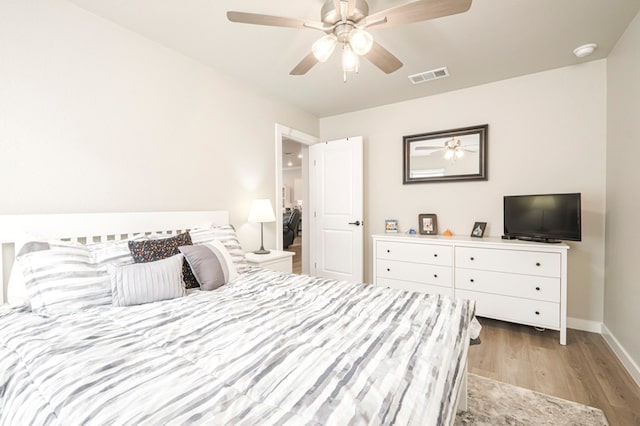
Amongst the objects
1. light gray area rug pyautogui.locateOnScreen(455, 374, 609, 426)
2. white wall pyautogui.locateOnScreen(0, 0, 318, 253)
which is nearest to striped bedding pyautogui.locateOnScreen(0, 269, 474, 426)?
light gray area rug pyautogui.locateOnScreen(455, 374, 609, 426)

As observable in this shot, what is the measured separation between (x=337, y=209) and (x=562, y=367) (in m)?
2.74

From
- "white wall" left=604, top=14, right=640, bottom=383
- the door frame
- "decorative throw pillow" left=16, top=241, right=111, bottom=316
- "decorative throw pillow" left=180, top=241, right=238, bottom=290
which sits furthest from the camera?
the door frame

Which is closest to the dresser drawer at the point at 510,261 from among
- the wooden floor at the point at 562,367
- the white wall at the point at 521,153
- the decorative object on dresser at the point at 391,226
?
the white wall at the point at 521,153

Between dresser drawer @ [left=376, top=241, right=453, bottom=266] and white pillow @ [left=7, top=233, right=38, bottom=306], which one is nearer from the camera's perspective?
white pillow @ [left=7, top=233, right=38, bottom=306]

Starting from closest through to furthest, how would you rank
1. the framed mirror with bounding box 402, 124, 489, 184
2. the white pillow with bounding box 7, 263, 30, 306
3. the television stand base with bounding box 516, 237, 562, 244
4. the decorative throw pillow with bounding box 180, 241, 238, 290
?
1. the white pillow with bounding box 7, 263, 30, 306
2. the decorative throw pillow with bounding box 180, 241, 238, 290
3. the television stand base with bounding box 516, 237, 562, 244
4. the framed mirror with bounding box 402, 124, 489, 184

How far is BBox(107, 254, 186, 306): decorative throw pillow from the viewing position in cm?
150

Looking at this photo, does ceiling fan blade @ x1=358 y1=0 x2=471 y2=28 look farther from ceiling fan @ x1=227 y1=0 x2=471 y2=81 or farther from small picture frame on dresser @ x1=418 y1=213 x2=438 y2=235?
small picture frame on dresser @ x1=418 y1=213 x2=438 y2=235

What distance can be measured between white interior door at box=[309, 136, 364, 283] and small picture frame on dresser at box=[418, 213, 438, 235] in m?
0.76

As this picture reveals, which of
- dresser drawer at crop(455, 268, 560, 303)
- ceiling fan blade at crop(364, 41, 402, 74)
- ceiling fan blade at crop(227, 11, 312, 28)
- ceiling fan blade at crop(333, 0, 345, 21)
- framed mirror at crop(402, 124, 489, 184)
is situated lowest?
dresser drawer at crop(455, 268, 560, 303)

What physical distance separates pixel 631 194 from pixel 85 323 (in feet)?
11.6

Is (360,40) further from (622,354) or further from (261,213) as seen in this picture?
(622,354)

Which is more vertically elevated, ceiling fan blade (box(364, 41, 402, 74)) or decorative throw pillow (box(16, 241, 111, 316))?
ceiling fan blade (box(364, 41, 402, 74))

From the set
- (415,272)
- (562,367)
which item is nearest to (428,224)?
(415,272)

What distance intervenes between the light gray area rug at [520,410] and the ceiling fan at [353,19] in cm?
222
